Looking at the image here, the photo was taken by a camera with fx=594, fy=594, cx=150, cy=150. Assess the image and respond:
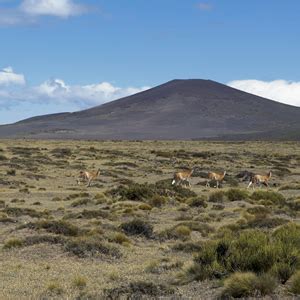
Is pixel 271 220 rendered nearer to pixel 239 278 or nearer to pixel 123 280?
pixel 123 280

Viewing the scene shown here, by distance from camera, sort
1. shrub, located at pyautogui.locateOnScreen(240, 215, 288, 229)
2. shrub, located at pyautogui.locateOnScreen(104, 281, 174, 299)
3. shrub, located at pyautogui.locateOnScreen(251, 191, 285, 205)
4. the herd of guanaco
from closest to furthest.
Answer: shrub, located at pyautogui.locateOnScreen(104, 281, 174, 299)
shrub, located at pyautogui.locateOnScreen(240, 215, 288, 229)
shrub, located at pyautogui.locateOnScreen(251, 191, 285, 205)
the herd of guanaco

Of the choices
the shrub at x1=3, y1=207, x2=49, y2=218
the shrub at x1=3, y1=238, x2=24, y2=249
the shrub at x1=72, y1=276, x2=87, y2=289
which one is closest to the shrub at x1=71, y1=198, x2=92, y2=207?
the shrub at x1=3, y1=207, x2=49, y2=218

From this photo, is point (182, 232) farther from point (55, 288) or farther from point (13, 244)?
point (55, 288)

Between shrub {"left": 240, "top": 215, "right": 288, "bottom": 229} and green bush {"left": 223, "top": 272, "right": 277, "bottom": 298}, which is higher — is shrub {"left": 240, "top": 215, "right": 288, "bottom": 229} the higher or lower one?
the lower one

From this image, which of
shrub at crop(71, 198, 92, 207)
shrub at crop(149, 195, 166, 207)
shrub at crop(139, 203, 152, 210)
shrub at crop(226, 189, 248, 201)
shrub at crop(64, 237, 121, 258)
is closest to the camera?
shrub at crop(64, 237, 121, 258)

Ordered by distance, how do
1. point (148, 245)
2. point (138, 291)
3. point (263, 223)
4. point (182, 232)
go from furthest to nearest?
1. point (263, 223)
2. point (182, 232)
3. point (148, 245)
4. point (138, 291)

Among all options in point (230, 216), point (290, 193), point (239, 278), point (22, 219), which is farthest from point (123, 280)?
point (290, 193)

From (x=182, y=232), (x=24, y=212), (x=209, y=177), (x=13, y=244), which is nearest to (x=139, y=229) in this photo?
(x=182, y=232)

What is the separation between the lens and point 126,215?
20.4m

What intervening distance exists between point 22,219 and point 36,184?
14147mm

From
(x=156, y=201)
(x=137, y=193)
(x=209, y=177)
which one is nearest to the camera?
(x=156, y=201)

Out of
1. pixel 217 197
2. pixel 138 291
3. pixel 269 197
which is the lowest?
pixel 269 197

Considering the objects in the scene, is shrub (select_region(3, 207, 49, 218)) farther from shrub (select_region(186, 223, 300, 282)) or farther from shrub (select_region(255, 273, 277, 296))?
shrub (select_region(255, 273, 277, 296))

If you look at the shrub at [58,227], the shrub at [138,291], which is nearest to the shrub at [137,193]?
the shrub at [58,227]
